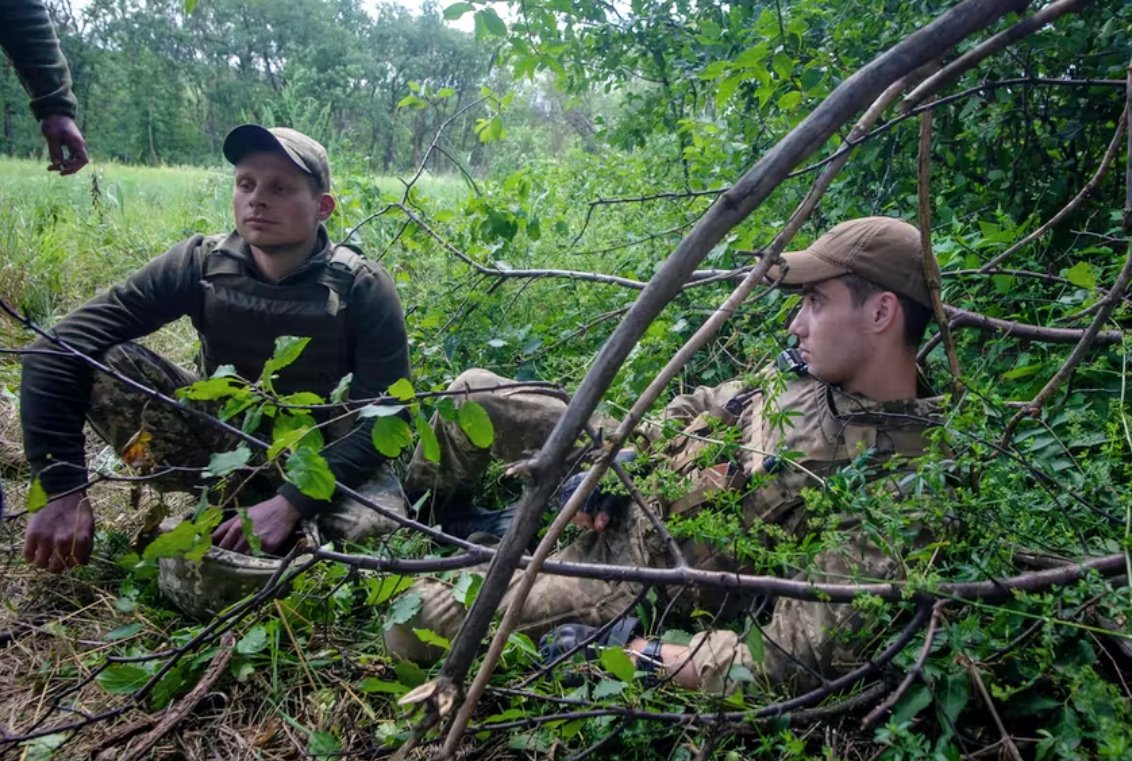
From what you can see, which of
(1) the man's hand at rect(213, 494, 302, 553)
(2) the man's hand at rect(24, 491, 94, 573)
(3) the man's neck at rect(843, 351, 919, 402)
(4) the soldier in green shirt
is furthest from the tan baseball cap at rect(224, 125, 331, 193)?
(3) the man's neck at rect(843, 351, 919, 402)

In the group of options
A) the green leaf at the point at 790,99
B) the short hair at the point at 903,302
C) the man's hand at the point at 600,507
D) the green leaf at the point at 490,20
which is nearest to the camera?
the green leaf at the point at 490,20

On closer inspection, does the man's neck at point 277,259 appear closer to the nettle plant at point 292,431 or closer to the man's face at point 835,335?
the nettle plant at point 292,431

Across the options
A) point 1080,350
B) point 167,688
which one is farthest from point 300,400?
point 1080,350

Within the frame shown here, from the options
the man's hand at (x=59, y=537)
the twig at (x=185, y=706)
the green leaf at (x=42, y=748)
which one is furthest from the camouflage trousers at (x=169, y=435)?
the green leaf at (x=42, y=748)

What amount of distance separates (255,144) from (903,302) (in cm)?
226

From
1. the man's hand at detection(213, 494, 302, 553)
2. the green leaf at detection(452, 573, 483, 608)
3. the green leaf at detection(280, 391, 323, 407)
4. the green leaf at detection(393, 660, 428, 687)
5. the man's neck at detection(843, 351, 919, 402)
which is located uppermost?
the green leaf at detection(280, 391, 323, 407)

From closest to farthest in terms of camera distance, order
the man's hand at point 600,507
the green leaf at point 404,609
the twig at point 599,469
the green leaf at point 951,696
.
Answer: the twig at point 599,469 → the green leaf at point 951,696 → the green leaf at point 404,609 → the man's hand at point 600,507

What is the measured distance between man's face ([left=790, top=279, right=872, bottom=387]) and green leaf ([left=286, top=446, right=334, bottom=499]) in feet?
4.60

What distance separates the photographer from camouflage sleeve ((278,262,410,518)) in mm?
2768

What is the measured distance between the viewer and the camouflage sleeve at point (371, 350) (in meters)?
2.77

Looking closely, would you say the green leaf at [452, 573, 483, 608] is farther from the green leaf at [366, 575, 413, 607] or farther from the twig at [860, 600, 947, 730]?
the twig at [860, 600, 947, 730]

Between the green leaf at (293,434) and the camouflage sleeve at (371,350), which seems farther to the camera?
the camouflage sleeve at (371,350)

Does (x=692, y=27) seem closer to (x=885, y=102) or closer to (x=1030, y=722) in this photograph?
(x=885, y=102)

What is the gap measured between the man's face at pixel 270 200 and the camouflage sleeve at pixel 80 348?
29cm
